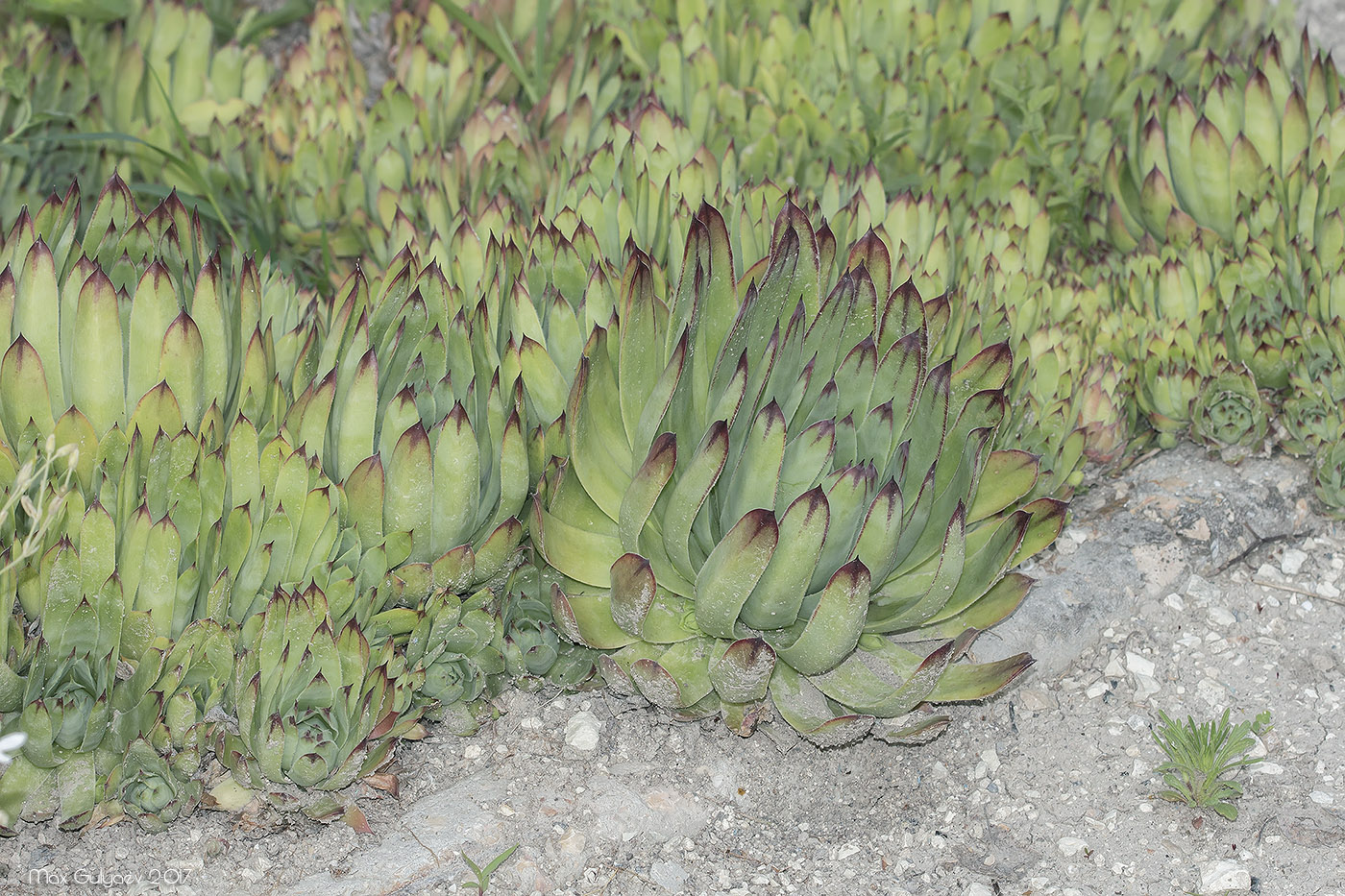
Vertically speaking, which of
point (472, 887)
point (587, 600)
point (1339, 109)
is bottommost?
point (472, 887)

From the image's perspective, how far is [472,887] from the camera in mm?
2559

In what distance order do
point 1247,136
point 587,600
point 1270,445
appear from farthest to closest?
1. point 1247,136
2. point 1270,445
3. point 587,600

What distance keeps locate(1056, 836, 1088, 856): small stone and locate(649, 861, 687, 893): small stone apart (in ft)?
2.58

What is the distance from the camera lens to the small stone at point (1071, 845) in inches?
106

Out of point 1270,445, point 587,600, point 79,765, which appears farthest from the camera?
point 1270,445

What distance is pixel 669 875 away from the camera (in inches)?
104

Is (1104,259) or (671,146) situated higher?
(671,146)

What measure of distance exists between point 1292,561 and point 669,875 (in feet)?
6.07

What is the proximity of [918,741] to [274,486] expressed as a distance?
149 cm

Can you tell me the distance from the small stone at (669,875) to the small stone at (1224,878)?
40.7 inches

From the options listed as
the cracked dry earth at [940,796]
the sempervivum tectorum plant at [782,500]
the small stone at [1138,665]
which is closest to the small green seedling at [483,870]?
the cracked dry earth at [940,796]

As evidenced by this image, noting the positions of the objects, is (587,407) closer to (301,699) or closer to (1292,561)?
(301,699)

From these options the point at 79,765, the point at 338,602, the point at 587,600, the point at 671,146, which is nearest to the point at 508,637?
the point at 587,600

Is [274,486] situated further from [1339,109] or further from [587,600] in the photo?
[1339,109]
